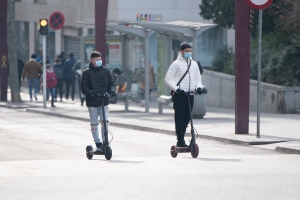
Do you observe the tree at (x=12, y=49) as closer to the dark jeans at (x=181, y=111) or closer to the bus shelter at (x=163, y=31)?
the bus shelter at (x=163, y=31)

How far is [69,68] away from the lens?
28609 mm

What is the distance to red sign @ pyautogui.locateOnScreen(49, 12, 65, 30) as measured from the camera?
2613cm

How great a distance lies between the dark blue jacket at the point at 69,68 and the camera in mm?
28484

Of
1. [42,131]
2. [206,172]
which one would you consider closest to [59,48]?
[42,131]

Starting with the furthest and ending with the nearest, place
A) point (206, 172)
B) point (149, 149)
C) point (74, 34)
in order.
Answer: point (74, 34), point (149, 149), point (206, 172)

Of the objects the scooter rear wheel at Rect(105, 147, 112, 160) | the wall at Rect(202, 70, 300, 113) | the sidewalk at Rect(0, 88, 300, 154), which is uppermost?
the wall at Rect(202, 70, 300, 113)

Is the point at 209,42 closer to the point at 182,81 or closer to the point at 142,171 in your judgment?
the point at 182,81

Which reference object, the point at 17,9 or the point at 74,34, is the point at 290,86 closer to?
the point at 74,34

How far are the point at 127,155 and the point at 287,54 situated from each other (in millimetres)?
10632

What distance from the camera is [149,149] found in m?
13.3

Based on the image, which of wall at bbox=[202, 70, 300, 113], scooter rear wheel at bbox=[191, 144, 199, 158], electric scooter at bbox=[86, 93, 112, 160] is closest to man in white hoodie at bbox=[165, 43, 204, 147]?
scooter rear wheel at bbox=[191, 144, 199, 158]

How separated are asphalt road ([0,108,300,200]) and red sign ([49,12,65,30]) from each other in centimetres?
1148

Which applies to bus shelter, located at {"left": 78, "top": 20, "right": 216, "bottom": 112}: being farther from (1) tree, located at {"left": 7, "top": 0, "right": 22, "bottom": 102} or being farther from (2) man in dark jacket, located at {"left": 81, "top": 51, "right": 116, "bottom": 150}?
(2) man in dark jacket, located at {"left": 81, "top": 51, "right": 116, "bottom": 150}

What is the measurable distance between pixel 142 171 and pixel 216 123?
8.01m
